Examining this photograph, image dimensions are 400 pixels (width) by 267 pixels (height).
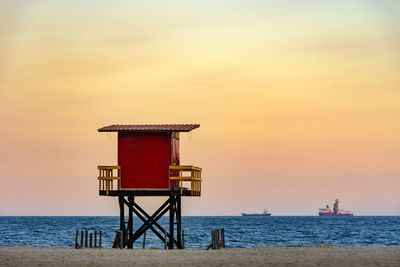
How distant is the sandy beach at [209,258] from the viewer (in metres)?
31.7

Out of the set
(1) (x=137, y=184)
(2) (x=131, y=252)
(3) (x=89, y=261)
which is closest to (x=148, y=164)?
(1) (x=137, y=184)

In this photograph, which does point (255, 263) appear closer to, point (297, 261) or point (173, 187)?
point (297, 261)

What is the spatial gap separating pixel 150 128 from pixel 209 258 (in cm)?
1042

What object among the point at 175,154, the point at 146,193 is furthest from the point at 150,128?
the point at 146,193

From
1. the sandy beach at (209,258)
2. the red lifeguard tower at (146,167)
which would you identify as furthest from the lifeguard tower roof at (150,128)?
the sandy beach at (209,258)

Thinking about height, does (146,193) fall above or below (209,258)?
above

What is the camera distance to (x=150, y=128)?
137ft

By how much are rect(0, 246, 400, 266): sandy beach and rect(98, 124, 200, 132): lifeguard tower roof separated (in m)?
7.44

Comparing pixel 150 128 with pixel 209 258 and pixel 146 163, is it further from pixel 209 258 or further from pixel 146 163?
pixel 209 258

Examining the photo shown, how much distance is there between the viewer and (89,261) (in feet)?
108

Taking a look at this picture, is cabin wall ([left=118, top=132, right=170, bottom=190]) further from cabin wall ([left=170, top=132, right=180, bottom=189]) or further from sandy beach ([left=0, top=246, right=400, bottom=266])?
sandy beach ([left=0, top=246, right=400, bottom=266])

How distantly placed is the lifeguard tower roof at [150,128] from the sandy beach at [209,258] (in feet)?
24.4

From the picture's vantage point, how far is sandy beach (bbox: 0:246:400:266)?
1249 inches

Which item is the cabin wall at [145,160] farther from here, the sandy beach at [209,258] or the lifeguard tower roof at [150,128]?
the sandy beach at [209,258]
